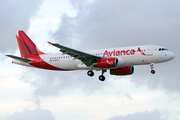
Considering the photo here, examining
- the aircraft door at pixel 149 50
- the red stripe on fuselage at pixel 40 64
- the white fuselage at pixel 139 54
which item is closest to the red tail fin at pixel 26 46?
the red stripe on fuselage at pixel 40 64

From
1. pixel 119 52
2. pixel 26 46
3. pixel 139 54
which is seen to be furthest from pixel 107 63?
pixel 26 46

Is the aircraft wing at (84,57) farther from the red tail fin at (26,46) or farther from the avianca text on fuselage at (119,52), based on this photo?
the red tail fin at (26,46)

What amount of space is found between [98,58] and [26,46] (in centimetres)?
1523

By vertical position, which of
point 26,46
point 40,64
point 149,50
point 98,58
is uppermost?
point 26,46

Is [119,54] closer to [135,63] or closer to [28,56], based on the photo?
[135,63]

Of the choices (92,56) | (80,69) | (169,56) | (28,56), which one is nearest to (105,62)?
(92,56)

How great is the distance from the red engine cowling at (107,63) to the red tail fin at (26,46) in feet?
41.1

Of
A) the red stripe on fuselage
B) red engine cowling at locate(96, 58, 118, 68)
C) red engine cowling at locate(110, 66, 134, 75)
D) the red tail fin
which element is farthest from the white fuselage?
the red tail fin

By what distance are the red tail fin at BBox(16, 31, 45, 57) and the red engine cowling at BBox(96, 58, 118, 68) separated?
12.5 metres

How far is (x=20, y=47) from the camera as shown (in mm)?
60188

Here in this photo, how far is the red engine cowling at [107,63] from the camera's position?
50.2 meters

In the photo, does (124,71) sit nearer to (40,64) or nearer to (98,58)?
(98,58)

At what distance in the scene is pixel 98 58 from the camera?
5181cm

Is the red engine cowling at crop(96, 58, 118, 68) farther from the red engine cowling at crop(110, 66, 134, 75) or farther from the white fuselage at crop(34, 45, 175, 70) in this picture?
the red engine cowling at crop(110, 66, 134, 75)
